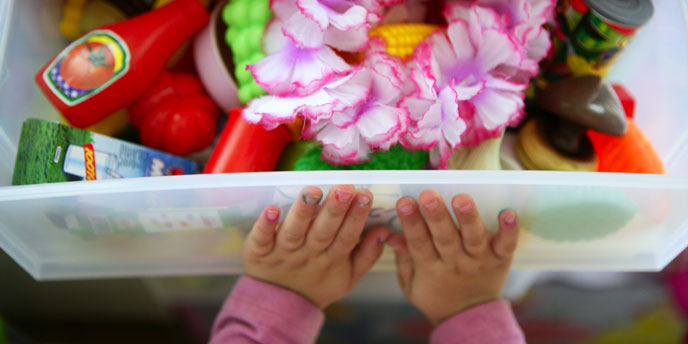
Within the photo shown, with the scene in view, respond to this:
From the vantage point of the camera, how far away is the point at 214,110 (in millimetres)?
588

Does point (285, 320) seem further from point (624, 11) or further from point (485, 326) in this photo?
point (624, 11)

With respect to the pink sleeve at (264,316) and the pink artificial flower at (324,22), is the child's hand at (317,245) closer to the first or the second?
the pink sleeve at (264,316)

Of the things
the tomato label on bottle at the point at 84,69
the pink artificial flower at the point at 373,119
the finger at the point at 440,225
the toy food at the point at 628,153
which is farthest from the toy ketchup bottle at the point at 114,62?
the toy food at the point at 628,153

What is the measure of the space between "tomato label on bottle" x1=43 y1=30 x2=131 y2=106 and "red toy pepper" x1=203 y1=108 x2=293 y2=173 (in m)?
0.13

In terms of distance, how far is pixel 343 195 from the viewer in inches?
16.4

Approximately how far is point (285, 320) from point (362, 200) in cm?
17

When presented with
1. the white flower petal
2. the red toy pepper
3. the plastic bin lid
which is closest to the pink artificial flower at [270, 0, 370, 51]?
the white flower petal

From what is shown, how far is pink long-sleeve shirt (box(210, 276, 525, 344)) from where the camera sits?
1.71ft

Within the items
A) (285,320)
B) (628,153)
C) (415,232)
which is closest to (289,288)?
(285,320)

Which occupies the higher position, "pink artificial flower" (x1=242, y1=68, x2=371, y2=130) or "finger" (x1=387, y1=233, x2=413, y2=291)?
"pink artificial flower" (x1=242, y1=68, x2=371, y2=130)

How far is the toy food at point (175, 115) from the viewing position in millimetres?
554

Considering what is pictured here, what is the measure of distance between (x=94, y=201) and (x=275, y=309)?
0.19m

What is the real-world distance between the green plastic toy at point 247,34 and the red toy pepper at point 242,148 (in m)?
0.03

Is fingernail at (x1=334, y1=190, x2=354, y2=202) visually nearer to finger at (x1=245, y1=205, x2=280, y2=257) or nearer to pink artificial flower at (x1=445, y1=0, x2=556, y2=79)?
finger at (x1=245, y1=205, x2=280, y2=257)
